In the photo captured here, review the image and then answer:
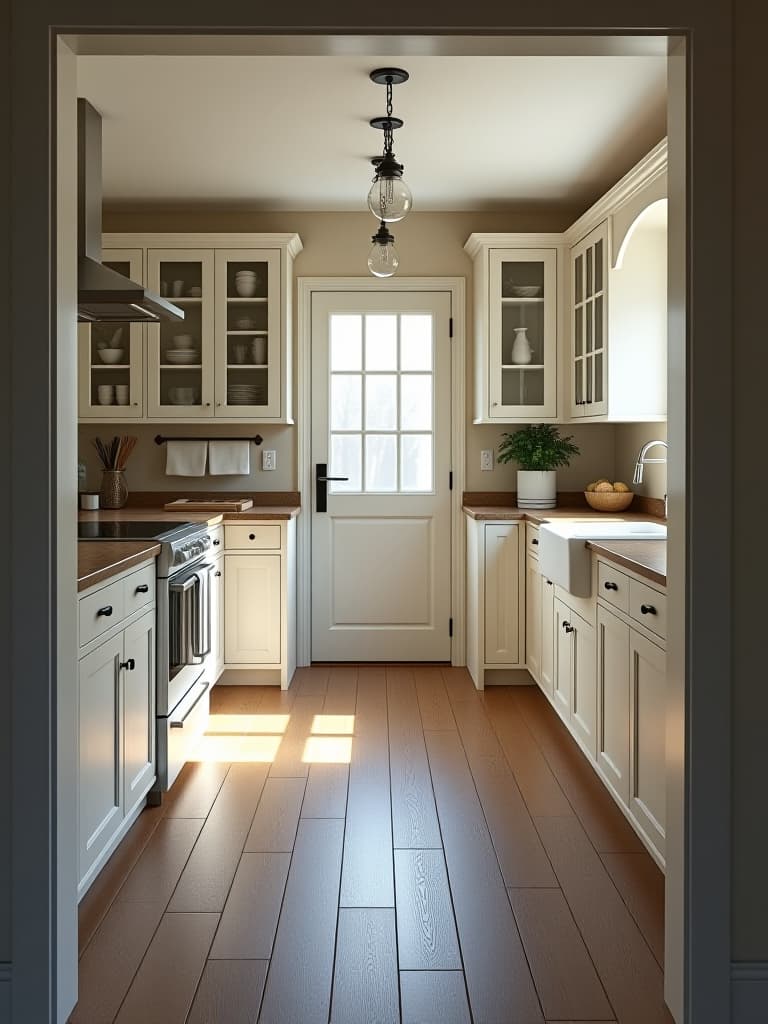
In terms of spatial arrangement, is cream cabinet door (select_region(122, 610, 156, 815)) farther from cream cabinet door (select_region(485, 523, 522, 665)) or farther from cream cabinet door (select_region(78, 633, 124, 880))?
cream cabinet door (select_region(485, 523, 522, 665))

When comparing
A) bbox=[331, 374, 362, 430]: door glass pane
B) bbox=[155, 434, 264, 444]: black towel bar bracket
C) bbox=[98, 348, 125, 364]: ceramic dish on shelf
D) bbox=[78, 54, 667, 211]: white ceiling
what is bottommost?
bbox=[155, 434, 264, 444]: black towel bar bracket

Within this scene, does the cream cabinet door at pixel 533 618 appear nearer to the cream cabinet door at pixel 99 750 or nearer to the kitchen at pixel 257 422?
the kitchen at pixel 257 422

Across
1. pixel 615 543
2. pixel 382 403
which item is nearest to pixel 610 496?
pixel 382 403

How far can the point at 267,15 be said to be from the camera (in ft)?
6.28

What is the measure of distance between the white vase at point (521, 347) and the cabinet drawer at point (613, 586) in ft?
6.51

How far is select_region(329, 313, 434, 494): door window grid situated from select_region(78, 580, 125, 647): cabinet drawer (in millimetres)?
2665

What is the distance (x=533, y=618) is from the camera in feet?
15.5

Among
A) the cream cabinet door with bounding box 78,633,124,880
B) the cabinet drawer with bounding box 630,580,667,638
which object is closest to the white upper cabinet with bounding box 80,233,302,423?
the cream cabinet door with bounding box 78,633,124,880

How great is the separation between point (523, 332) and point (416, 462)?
3.11 feet

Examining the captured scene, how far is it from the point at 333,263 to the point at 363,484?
4.13 feet

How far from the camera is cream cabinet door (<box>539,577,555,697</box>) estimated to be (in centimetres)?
421

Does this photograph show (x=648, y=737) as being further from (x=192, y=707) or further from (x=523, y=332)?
(x=523, y=332)
